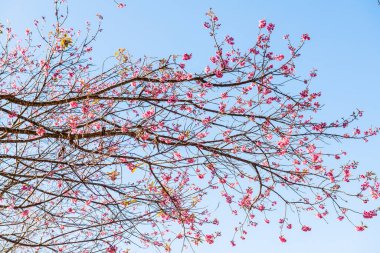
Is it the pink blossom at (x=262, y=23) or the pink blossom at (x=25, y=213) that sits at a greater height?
the pink blossom at (x=262, y=23)

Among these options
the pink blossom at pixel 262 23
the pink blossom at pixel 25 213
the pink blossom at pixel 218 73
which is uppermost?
the pink blossom at pixel 262 23

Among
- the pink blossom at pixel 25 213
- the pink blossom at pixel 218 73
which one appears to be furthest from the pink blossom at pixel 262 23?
the pink blossom at pixel 25 213

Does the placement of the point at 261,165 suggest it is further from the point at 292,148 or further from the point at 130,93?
the point at 130,93

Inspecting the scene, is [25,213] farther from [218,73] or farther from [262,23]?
[262,23]

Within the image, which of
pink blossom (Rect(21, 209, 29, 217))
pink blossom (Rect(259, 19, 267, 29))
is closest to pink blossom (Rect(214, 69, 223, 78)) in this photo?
pink blossom (Rect(259, 19, 267, 29))

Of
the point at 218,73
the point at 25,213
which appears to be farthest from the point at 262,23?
the point at 25,213

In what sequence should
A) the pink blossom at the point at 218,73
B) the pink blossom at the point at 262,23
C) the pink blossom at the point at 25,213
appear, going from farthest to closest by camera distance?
the pink blossom at the point at 262,23 < the pink blossom at the point at 25,213 < the pink blossom at the point at 218,73

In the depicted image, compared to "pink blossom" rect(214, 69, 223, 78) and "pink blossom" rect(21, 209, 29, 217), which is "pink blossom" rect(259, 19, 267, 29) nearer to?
"pink blossom" rect(214, 69, 223, 78)

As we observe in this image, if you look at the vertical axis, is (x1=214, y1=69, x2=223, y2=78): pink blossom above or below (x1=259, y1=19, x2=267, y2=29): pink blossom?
below

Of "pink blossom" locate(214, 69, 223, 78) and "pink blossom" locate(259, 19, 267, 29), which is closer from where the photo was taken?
"pink blossom" locate(214, 69, 223, 78)

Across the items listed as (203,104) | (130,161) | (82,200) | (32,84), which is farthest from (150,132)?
(32,84)

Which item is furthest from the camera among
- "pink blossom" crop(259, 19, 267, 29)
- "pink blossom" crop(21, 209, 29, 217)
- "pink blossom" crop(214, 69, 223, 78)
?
"pink blossom" crop(259, 19, 267, 29)

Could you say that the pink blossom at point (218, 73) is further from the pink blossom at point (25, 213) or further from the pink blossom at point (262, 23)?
the pink blossom at point (25, 213)

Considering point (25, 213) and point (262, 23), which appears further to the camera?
point (262, 23)
